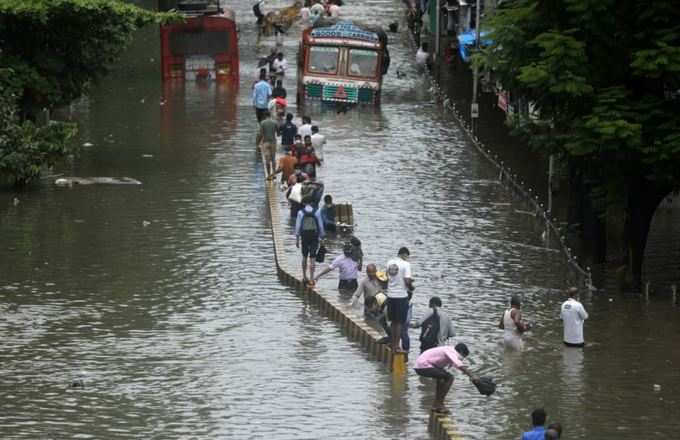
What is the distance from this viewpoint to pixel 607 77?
104 ft

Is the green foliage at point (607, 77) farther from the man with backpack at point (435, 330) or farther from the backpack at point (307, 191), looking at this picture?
the man with backpack at point (435, 330)

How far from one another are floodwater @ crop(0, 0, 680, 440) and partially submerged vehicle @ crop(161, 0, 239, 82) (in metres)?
10.6

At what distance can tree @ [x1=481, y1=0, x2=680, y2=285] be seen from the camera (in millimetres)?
30156

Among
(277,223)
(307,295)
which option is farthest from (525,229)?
(307,295)

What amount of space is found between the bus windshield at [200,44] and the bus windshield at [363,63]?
18.8 feet

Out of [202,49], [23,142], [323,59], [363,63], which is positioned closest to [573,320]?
[23,142]

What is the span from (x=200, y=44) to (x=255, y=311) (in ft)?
103

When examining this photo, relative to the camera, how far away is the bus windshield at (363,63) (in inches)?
2152

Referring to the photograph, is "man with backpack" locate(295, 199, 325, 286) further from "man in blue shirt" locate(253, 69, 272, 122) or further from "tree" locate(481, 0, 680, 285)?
"man in blue shirt" locate(253, 69, 272, 122)

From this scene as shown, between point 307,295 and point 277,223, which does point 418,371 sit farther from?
point 277,223

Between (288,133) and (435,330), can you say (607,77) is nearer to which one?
(435,330)

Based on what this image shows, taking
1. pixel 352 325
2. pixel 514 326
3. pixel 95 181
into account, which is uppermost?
pixel 95 181

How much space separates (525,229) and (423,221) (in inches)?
80.4

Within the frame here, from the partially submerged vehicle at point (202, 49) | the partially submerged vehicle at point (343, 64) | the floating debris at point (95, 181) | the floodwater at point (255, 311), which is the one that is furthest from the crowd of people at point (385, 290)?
the partially submerged vehicle at point (202, 49)
